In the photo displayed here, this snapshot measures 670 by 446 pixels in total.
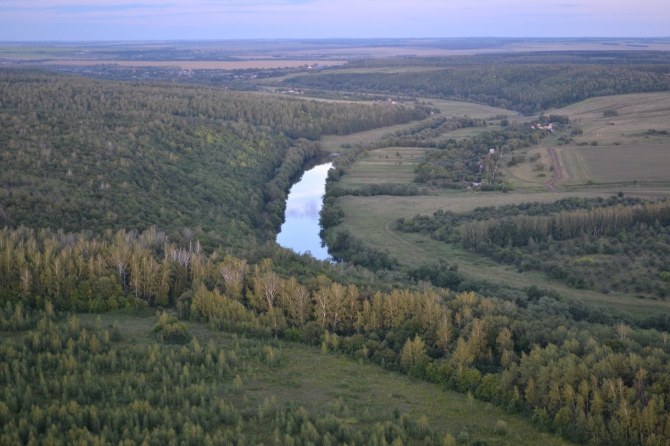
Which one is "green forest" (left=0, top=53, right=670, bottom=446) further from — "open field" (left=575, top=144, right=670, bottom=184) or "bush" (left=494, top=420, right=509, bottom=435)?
"open field" (left=575, top=144, right=670, bottom=184)

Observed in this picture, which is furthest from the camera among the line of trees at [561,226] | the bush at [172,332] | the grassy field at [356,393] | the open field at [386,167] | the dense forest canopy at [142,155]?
the open field at [386,167]

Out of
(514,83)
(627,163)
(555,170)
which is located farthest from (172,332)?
(514,83)

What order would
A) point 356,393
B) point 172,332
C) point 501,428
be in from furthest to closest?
point 172,332 < point 356,393 < point 501,428

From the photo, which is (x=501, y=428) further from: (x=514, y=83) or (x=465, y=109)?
(x=514, y=83)

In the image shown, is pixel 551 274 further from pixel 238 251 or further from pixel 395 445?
pixel 395 445

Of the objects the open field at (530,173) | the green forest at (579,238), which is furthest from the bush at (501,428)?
the open field at (530,173)

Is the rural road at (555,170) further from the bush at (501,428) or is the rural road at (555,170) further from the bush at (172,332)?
the bush at (501,428)
